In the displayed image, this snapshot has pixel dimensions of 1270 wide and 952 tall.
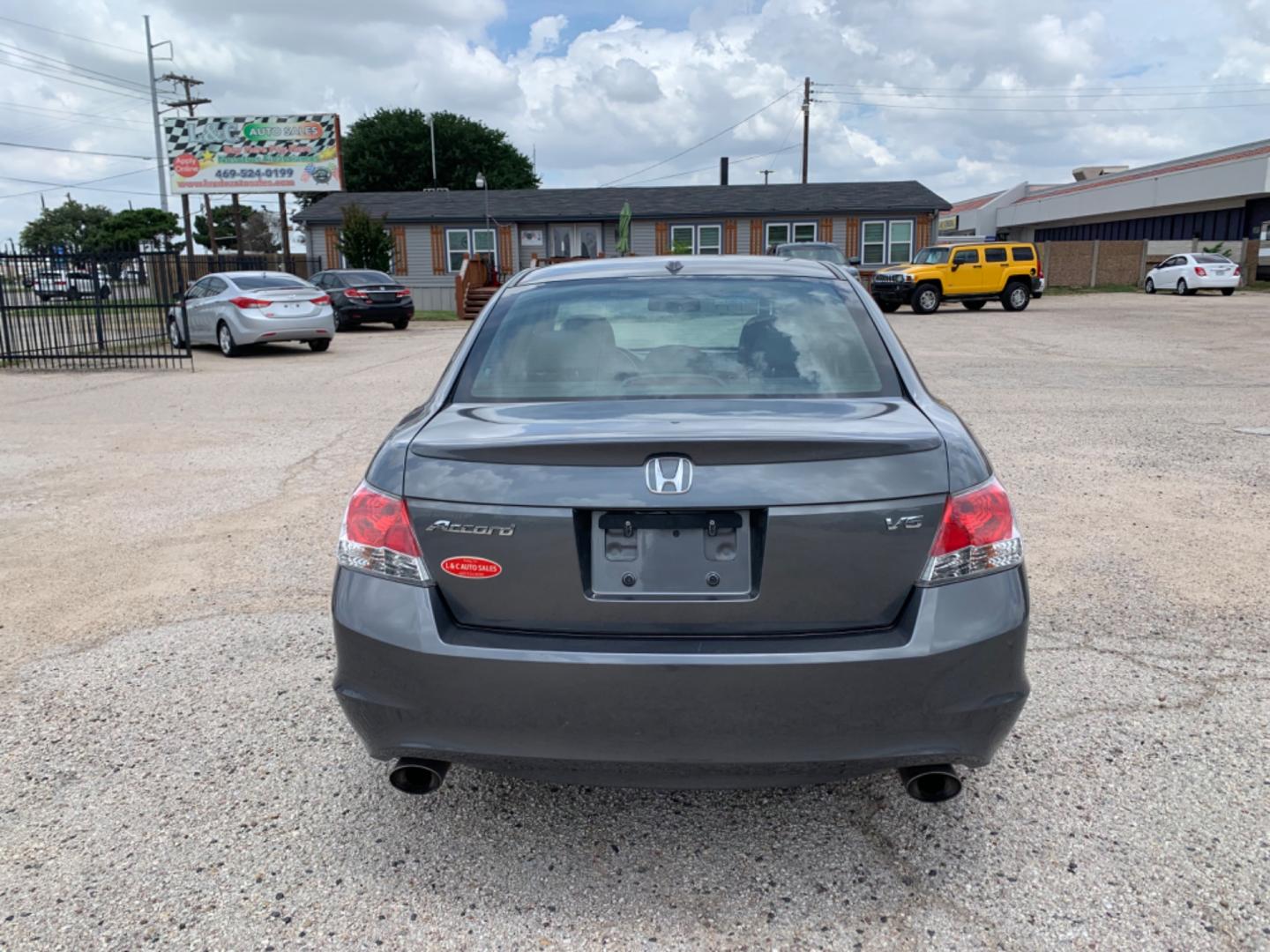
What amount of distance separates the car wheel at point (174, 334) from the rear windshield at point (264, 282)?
175cm

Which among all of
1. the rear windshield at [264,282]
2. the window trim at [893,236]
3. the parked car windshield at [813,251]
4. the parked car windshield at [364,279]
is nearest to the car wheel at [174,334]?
the rear windshield at [264,282]

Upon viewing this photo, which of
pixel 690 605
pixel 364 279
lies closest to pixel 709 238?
pixel 364 279

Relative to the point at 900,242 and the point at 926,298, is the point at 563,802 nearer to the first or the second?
the point at 926,298

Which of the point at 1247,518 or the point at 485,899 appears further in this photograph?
the point at 1247,518

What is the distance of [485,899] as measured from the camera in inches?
→ 101

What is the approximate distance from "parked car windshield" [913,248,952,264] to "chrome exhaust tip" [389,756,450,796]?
2824 cm

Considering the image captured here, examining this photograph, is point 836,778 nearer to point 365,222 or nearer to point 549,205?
point 365,222

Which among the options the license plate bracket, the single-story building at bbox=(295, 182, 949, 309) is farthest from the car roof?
the single-story building at bbox=(295, 182, 949, 309)

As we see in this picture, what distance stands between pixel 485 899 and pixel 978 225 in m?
65.8

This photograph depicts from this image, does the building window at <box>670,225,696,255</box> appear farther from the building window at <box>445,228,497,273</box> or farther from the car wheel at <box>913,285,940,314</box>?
the car wheel at <box>913,285,940,314</box>

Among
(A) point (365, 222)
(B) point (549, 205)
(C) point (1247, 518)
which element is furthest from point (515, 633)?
(B) point (549, 205)

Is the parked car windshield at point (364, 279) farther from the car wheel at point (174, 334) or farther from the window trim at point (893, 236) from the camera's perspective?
the window trim at point (893, 236)

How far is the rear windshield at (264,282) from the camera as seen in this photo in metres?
17.5

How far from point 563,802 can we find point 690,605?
104 cm
